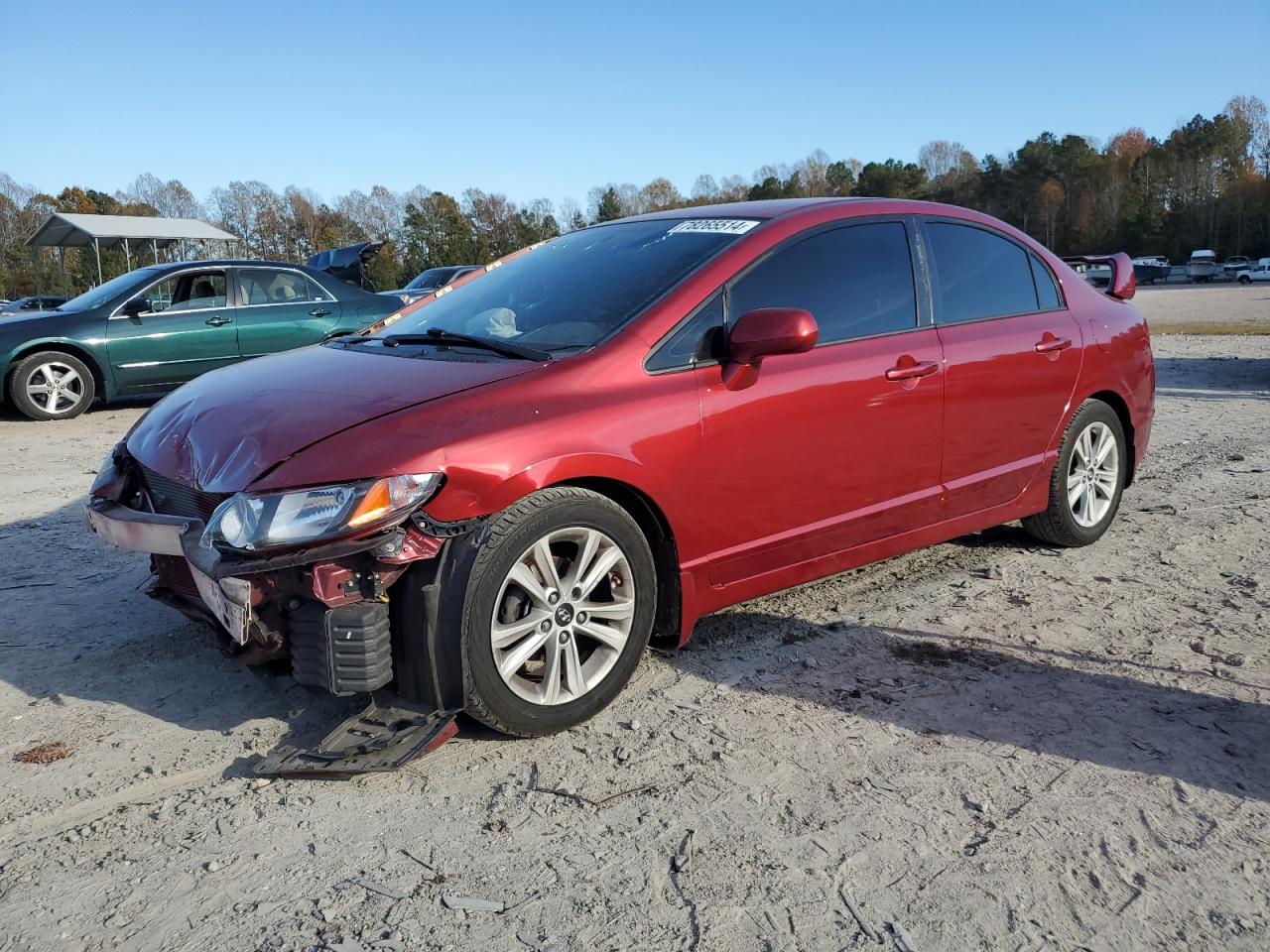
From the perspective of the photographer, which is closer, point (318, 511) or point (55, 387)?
point (318, 511)

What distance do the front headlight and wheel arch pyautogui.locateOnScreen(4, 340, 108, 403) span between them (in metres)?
8.21

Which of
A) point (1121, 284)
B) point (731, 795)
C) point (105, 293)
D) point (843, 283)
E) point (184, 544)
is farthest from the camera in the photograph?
point (105, 293)

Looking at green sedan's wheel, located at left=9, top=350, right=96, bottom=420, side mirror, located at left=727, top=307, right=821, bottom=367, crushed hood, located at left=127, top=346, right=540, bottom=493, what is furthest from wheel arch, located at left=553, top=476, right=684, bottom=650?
green sedan's wheel, located at left=9, top=350, right=96, bottom=420

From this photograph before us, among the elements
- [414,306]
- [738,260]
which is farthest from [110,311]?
[738,260]

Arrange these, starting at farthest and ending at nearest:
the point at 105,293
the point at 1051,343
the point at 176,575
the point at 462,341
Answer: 1. the point at 105,293
2. the point at 1051,343
3. the point at 462,341
4. the point at 176,575

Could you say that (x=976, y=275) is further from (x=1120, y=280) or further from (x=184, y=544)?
(x=184, y=544)

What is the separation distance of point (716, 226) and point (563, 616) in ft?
5.66

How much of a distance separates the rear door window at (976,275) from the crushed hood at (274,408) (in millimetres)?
2058

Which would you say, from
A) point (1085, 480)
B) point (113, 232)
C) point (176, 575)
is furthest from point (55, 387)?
point (113, 232)

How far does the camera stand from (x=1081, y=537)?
5043 mm

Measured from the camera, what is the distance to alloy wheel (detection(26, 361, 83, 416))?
9664 millimetres

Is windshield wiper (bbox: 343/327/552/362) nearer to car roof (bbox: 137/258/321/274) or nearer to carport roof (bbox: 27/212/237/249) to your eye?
car roof (bbox: 137/258/321/274)

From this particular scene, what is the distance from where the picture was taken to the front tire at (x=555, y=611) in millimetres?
2896

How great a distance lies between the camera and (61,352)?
31.8 feet
